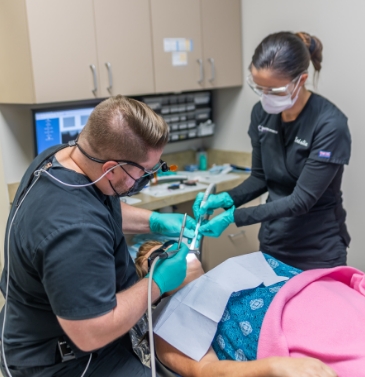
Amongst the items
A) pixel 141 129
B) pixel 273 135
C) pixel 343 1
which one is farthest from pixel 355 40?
pixel 141 129

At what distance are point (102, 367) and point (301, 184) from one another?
0.95 m

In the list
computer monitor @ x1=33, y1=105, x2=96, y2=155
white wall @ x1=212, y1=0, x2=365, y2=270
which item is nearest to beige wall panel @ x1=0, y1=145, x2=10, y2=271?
computer monitor @ x1=33, y1=105, x2=96, y2=155

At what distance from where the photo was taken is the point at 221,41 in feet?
9.33

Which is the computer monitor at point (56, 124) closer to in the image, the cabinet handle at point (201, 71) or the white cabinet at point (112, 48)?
the white cabinet at point (112, 48)

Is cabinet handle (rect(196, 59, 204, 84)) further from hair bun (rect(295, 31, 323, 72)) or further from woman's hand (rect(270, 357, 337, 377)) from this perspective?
woman's hand (rect(270, 357, 337, 377))

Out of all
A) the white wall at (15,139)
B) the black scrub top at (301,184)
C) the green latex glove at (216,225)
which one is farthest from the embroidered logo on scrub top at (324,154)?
the white wall at (15,139)

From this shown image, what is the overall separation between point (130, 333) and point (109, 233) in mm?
435

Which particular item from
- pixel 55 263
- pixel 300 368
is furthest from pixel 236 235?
pixel 55 263

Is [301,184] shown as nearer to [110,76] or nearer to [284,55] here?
[284,55]

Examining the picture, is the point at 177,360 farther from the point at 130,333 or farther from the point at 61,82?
the point at 61,82

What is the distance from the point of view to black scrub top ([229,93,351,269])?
1691 millimetres

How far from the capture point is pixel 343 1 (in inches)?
94.1

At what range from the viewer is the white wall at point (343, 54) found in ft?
7.84

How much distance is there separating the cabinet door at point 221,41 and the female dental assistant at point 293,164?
36.6 inches
